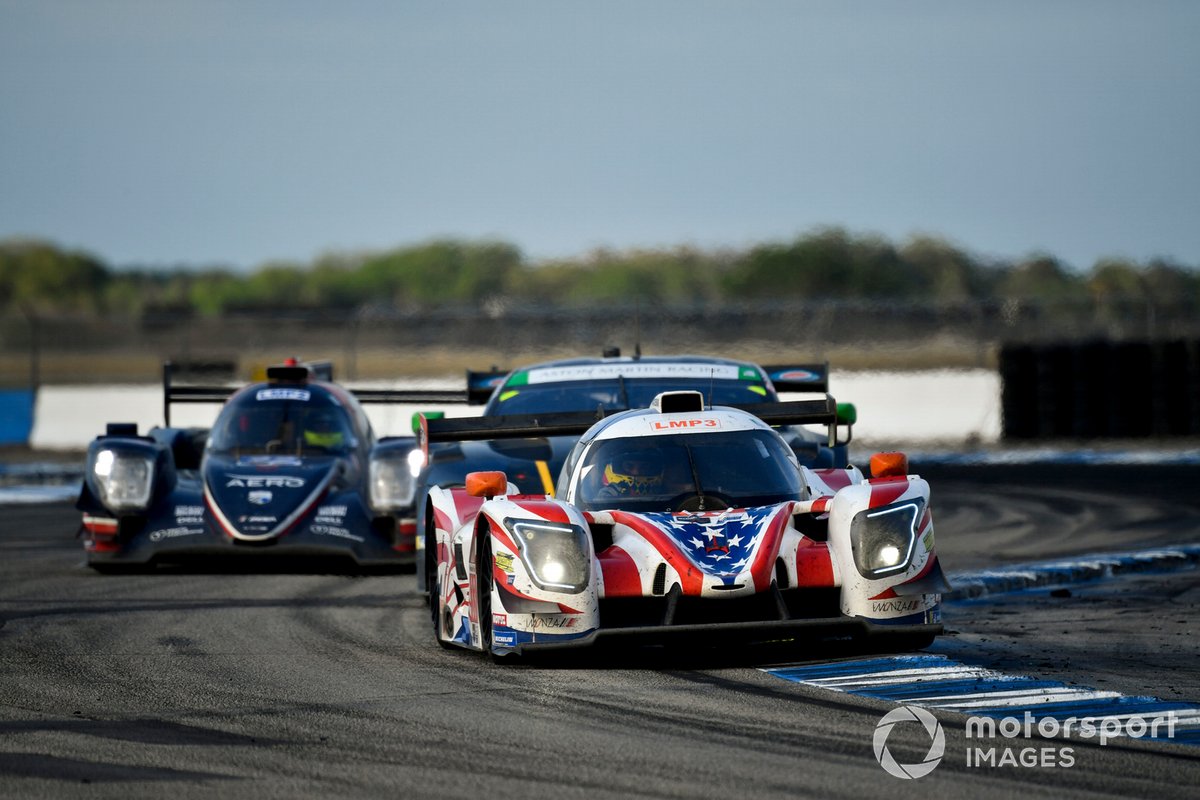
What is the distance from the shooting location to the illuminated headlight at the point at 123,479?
13.3 meters

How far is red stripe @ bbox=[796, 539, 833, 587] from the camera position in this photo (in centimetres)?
839

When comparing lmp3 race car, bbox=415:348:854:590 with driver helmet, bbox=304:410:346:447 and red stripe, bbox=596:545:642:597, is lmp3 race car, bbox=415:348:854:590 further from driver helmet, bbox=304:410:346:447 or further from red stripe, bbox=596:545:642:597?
red stripe, bbox=596:545:642:597

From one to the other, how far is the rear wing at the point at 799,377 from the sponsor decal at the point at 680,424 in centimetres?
466

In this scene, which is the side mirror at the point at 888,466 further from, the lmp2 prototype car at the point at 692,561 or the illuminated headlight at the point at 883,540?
the illuminated headlight at the point at 883,540

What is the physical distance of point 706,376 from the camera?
13.1 m

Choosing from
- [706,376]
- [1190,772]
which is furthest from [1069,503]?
[1190,772]

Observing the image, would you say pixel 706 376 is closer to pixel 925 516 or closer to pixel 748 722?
pixel 925 516

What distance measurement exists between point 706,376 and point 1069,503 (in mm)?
6930

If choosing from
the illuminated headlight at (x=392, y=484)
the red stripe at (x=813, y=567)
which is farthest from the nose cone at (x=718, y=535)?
the illuminated headlight at (x=392, y=484)

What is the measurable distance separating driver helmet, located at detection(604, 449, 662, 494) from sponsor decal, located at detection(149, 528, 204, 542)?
4.76 metres

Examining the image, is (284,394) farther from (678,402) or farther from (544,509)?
(544,509)

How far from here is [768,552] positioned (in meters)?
8.30

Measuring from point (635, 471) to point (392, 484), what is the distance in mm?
4382

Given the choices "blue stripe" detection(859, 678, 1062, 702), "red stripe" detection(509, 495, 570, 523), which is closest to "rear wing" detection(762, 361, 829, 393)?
"red stripe" detection(509, 495, 570, 523)
